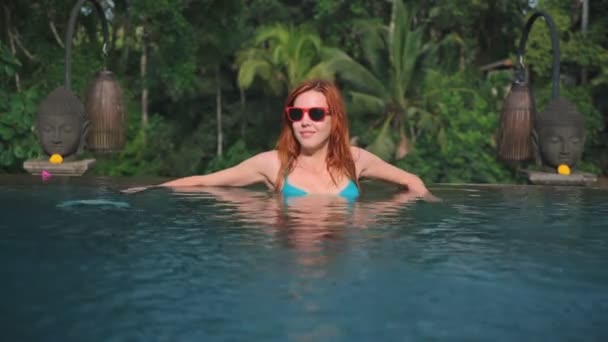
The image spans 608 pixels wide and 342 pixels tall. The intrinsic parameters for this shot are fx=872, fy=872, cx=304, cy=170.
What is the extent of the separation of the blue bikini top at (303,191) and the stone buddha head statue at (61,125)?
330 centimetres

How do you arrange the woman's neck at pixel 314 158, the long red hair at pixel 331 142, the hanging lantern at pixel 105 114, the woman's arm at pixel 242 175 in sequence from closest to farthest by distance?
the long red hair at pixel 331 142 < the woman's neck at pixel 314 158 < the woman's arm at pixel 242 175 < the hanging lantern at pixel 105 114

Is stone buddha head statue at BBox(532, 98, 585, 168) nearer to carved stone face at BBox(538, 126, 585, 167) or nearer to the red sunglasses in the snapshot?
carved stone face at BBox(538, 126, 585, 167)

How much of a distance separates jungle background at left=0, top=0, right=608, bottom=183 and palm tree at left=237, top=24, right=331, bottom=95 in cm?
4

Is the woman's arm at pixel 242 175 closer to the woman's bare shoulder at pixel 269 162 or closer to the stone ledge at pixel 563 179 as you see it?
the woman's bare shoulder at pixel 269 162

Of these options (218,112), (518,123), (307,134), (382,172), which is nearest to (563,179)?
(518,123)

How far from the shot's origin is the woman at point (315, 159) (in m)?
6.19

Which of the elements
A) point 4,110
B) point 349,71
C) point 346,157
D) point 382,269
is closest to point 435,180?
point 349,71

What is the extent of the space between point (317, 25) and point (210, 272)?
923 inches

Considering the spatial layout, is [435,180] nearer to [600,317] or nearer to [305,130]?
[305,130]

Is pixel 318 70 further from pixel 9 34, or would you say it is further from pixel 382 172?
pixel 382 172

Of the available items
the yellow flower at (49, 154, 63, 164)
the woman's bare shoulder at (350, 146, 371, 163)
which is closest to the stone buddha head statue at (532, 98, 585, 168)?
the woman's bare shoulder at (350, 146, 371, 163)

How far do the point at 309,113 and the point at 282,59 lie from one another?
Answer: 1811 centimetres

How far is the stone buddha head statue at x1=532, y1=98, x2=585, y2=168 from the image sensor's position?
8.82 metres

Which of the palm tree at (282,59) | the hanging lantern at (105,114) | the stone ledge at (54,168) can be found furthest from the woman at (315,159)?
the palm tree at (282,59)
